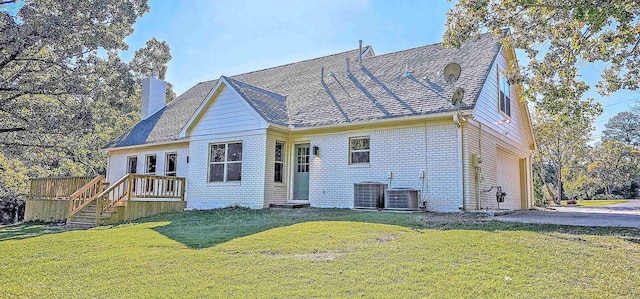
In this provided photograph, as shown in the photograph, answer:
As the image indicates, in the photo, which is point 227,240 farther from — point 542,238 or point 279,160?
point 279,160

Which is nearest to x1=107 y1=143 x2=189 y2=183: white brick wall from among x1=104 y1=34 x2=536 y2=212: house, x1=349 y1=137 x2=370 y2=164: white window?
x1=104 y1=34 x2=536 y2=212: house

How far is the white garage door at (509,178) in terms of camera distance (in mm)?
14141

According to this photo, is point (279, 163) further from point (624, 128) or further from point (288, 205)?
point (624, 128)

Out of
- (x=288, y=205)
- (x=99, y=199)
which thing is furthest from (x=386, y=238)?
(x=99, y=199)

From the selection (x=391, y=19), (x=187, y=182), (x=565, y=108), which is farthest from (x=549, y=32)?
(x=187, y=182)

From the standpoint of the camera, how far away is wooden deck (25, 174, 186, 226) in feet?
39.7

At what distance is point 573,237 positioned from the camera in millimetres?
6152

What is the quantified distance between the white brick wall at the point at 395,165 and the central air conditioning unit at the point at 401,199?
15.9 inches

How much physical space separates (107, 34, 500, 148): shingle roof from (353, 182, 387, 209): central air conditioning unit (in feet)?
6.45

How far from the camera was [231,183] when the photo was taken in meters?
13.4

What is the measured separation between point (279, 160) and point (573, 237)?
9.04m

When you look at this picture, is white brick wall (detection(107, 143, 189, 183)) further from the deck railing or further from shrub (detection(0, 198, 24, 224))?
shrub (detection(0, 198, 24, 224))

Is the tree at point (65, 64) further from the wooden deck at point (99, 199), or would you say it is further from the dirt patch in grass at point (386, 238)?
the dirt patch in grass at point (386, 238)

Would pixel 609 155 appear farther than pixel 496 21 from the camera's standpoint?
Yes
